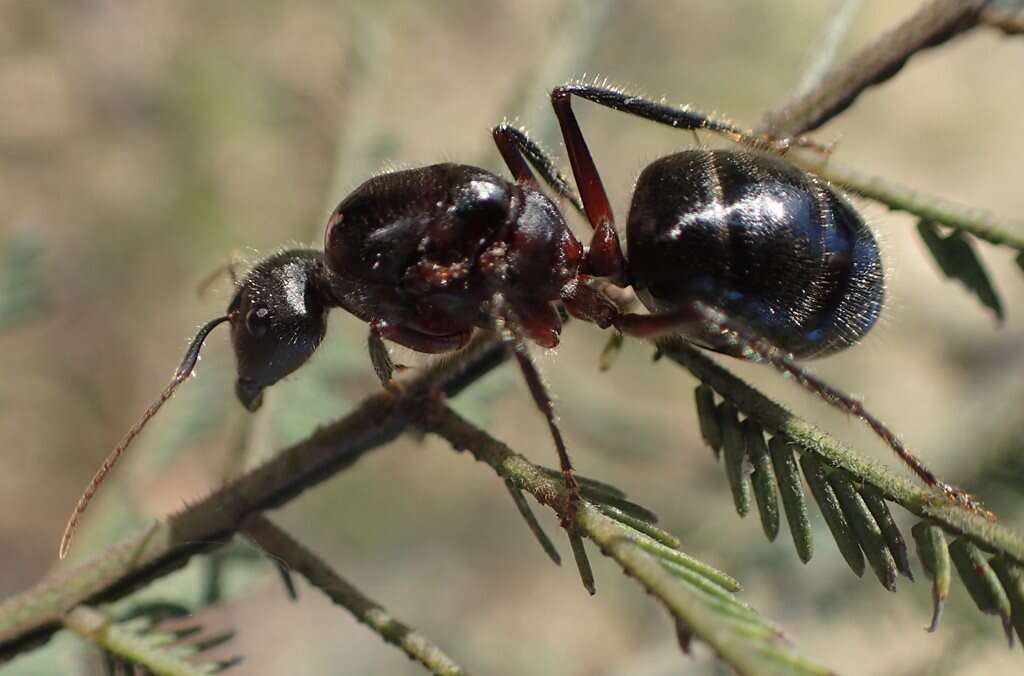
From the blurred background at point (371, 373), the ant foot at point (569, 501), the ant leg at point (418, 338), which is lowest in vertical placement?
the ant foot at point (569, 501)

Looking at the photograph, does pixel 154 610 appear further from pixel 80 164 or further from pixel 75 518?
pixel 80 164

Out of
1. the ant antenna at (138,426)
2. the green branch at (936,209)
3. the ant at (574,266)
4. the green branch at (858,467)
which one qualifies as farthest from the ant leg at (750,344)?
the ant antenna at (138,426)

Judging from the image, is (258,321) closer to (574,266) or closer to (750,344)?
(574,266)

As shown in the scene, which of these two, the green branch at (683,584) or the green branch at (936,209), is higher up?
the green branch at (936,209)

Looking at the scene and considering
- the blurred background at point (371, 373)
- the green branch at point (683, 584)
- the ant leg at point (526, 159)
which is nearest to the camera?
the green branch at point (683, 584)

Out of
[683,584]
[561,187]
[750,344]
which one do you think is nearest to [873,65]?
[750,344]

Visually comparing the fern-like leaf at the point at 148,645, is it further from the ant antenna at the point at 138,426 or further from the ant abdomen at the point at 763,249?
the ant abdomen at the point at 763,249

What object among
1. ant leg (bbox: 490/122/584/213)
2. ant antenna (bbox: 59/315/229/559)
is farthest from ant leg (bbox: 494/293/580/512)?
ant antenna (bbox: 59/315/229/559)

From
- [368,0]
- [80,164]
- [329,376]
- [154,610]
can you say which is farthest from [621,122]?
[154,610]
